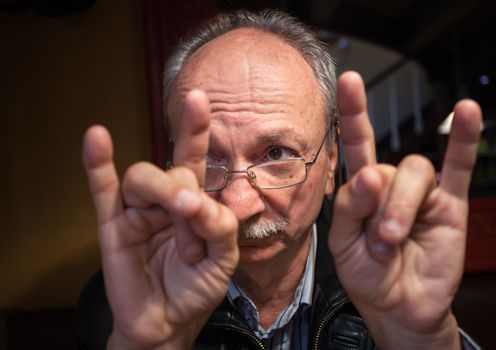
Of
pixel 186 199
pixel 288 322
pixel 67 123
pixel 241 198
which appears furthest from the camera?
pixel 67 123

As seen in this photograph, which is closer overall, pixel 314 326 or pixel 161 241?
pixel 161 241

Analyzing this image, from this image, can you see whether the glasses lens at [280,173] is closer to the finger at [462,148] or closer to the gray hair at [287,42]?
the gray hair at [287,42]

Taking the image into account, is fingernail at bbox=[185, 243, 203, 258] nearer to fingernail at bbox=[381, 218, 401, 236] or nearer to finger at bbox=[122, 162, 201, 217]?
finger at bbox=[122, 162, 201, 217]

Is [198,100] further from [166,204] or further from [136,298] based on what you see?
[136,298]

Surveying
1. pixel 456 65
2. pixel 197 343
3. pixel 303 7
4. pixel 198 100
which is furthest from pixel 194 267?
pixel 456 65

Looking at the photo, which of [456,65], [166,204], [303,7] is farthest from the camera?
[456,65]

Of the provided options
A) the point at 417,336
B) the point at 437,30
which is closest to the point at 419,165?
the point at 417,336

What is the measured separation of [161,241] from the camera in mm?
758

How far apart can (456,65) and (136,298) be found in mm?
6104

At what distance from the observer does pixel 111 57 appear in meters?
1.64

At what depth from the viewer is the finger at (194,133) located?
0.66 metres

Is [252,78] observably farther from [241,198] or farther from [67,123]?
[67,123]

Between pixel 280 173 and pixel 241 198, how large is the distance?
119mm

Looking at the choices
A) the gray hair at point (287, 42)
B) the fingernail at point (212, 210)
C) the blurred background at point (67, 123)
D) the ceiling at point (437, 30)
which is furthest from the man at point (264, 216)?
the ceiling at point (437, 30)
